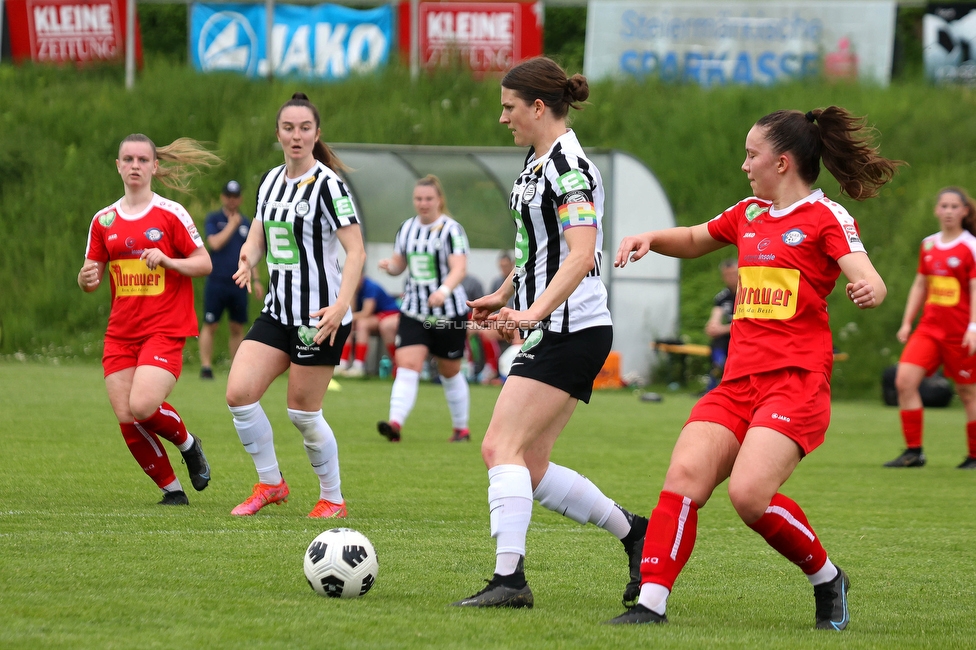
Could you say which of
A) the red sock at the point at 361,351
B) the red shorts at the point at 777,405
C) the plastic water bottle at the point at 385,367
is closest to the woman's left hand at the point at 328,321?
the red shorts at the point at 777,405

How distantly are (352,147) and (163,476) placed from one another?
41.0 ft

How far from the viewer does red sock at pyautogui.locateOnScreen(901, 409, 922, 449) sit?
32.4 feet

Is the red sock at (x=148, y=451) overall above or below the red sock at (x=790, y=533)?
below

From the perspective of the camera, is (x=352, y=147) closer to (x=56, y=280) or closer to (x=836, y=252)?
(x=56, y=280)

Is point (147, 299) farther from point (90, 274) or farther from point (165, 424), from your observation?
point (165, 424)

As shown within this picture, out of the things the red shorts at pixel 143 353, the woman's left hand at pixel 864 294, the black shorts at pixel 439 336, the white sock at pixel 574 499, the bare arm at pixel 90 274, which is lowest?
the black shorts at pixel 439 336

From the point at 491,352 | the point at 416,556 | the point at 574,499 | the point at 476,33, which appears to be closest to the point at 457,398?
the point at 416,556

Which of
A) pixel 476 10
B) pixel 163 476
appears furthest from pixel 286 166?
pixel 476 10

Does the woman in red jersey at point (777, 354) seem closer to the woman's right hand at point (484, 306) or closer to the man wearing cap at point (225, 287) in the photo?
the woman's right hand at point (484, 306)

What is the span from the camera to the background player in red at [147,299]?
6.51m

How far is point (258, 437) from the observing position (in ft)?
20.9

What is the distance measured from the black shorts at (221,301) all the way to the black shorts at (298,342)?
9708mm

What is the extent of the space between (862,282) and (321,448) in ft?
10.6

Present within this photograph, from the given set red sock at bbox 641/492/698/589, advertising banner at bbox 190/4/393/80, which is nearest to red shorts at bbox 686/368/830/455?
red sock at bbox 641/492/698/589
